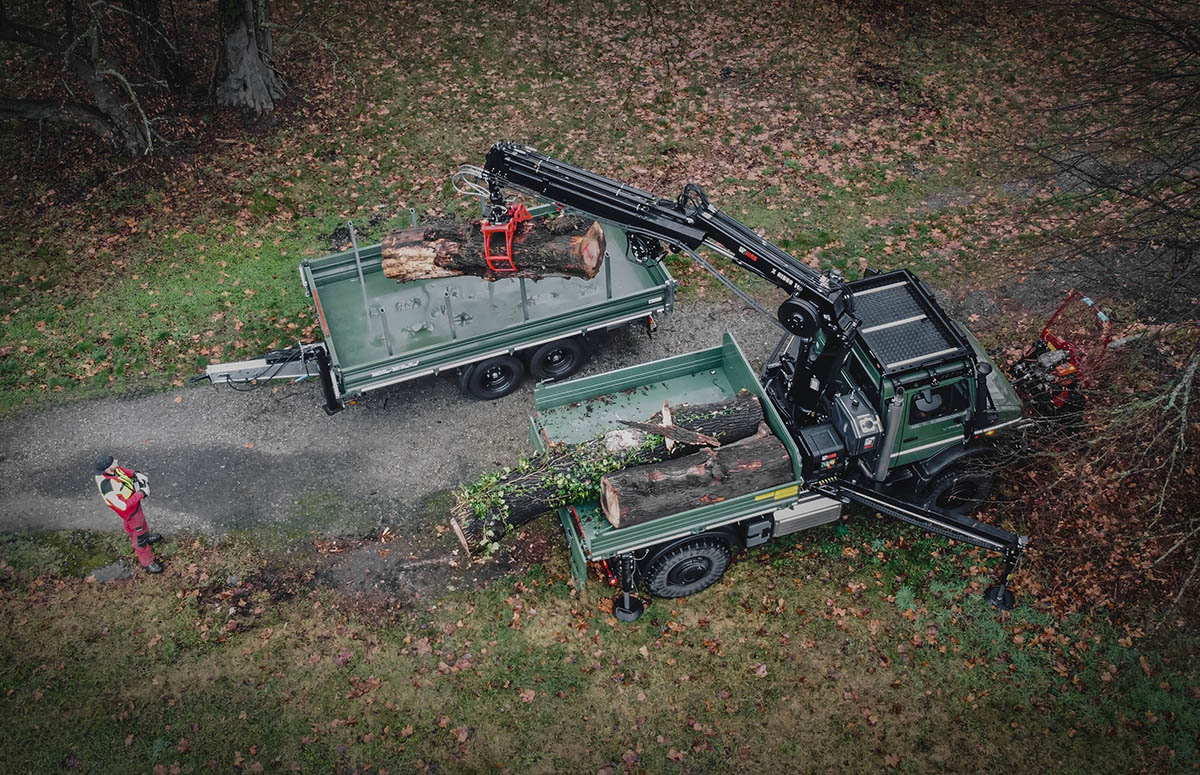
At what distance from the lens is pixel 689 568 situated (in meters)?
9.53

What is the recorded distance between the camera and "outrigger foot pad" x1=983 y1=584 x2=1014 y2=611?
31.2ft

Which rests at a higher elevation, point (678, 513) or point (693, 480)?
point (693, 480)

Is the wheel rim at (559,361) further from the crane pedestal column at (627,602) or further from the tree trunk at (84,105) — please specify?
the tree trunk at (84,105)

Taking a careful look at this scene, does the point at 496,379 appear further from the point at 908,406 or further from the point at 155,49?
the point at 155,49

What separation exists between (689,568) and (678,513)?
0.85m

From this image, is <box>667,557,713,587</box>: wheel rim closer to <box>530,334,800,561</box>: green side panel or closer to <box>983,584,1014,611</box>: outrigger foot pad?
<box>530,334,800,561</box>: green side panel

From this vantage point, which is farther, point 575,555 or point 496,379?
point 496,379

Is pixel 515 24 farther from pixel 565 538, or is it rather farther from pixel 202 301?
pixel 565 538

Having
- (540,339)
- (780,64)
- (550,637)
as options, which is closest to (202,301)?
(540,339)

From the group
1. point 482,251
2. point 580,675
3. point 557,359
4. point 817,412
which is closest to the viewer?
→ point 580,675

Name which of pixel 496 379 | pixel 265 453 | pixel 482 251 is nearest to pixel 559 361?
pixel 496 379

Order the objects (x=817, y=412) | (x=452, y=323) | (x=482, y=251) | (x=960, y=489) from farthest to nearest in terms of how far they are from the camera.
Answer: (x=452, y=323)
(x=482, y=251)
(x=960, y=489)
(x=817, y=412)

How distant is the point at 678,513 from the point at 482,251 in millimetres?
4187

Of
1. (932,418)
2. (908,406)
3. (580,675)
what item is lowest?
(580,675)
